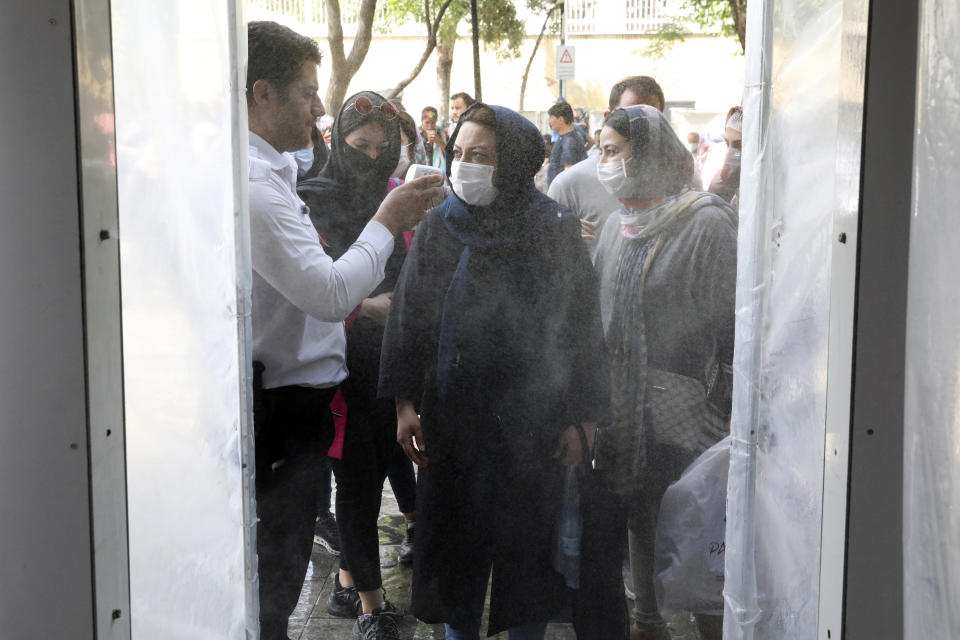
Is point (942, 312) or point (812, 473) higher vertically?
point (942, 312)

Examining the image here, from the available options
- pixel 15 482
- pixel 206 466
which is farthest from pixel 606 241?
pixel 15 482

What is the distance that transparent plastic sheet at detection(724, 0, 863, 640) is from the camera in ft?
6.12

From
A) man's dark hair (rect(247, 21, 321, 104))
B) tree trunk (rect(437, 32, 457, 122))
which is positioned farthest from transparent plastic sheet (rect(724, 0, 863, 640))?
man's dark hair (rect(247, 21, 321, 104))

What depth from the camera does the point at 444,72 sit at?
2.31 meters

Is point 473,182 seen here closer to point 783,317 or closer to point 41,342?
point 783,317

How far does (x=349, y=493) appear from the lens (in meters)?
2.51

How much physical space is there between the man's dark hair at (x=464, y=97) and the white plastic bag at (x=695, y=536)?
3.42 ft

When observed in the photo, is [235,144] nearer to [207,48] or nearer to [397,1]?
[207,48]

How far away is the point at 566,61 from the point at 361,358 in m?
0.90

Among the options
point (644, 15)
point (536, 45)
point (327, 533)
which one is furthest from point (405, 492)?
point (644, 15)

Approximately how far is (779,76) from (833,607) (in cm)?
106

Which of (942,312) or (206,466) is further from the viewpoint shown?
(206,466)

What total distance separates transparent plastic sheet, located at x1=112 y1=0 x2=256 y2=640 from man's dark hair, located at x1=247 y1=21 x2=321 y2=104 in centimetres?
35

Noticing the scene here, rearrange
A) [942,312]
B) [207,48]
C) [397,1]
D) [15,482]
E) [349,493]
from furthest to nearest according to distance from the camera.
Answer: [349,493] < [397,1] < [207,48] < [15,482] < [942,312]
